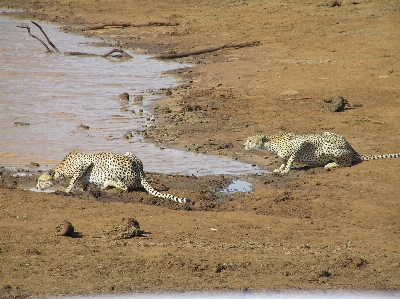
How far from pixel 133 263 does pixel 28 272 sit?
1151 mm

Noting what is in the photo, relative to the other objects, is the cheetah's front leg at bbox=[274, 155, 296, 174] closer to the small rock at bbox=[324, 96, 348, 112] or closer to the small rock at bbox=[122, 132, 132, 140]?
the small rock at bbox=[122, 132, 132, 140]

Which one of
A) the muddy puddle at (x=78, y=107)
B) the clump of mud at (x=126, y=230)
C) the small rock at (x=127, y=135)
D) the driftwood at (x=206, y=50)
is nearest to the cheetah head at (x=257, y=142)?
the muddy puddle at (x=78, y=107)

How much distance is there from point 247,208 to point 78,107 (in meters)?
8.71

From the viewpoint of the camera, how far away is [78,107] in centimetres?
1894

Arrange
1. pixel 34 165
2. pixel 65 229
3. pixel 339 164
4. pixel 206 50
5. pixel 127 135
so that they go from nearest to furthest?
1. pixel 65 229
2. pixel 34 165
3. pixel 339 164
4. pixel 127 135
5. pixel 206 50

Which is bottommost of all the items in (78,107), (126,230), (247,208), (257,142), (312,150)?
(247,208)

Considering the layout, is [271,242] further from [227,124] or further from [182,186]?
[227,124]

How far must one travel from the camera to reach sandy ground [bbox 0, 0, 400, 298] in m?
8.02

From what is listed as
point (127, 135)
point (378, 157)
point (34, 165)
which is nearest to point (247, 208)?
point (378, 157)

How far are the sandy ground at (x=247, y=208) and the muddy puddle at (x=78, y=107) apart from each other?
2.41 ft

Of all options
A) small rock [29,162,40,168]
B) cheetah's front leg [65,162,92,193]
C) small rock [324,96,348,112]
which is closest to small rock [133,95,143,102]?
small rock [324,96,348,112]

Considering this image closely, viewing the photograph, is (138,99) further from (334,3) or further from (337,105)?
(334,3)

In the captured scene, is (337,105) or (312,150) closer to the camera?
(312,150)

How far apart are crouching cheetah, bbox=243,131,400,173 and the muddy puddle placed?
0.60 metres
